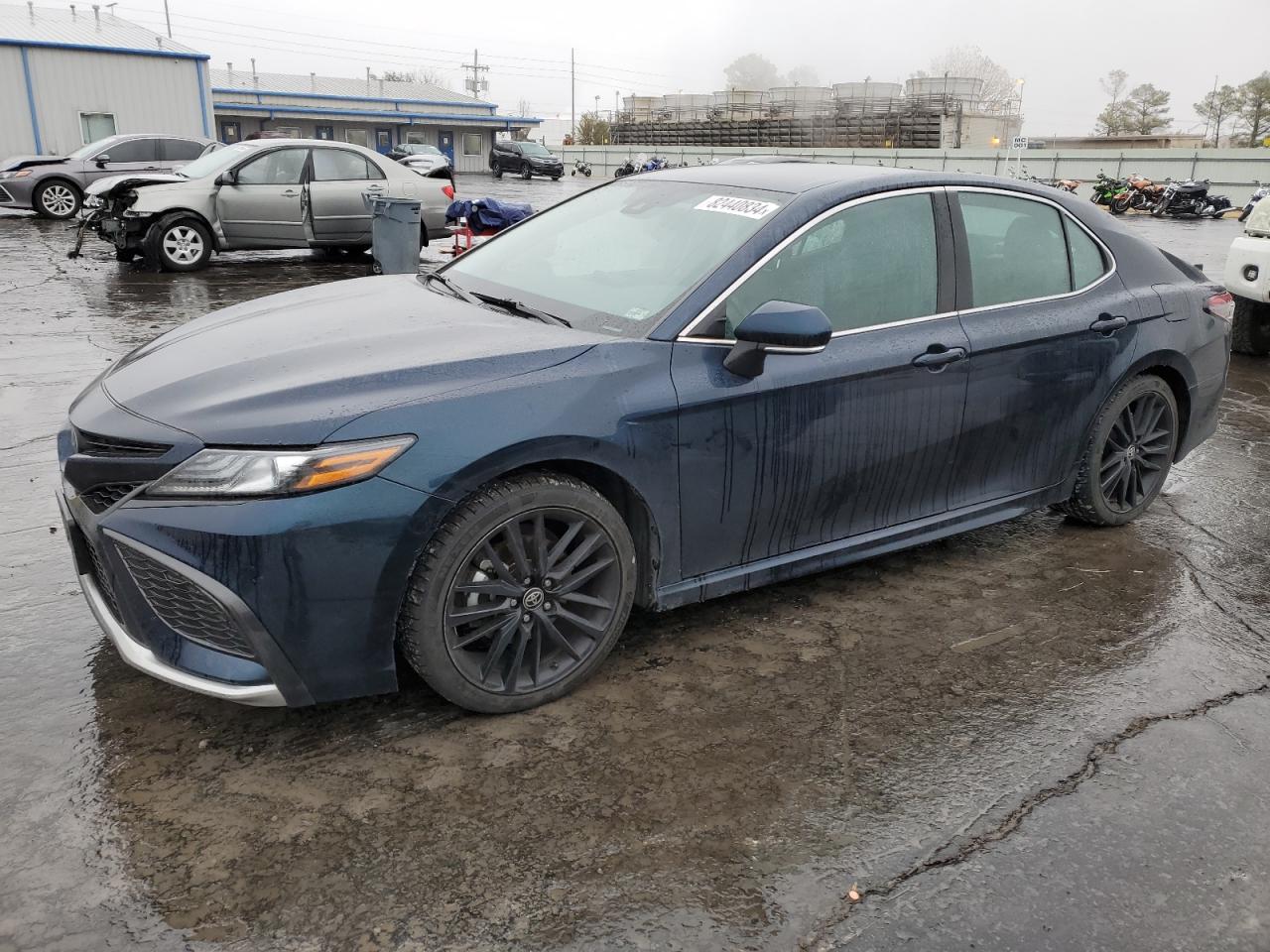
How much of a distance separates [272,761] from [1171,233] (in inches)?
986

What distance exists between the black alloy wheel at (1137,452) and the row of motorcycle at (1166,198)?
28.6m

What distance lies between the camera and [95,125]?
28797 mm

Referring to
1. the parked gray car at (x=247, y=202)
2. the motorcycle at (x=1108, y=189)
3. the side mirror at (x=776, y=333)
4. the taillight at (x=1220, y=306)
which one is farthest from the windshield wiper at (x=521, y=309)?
Answer: the motorcycle at (x=1108, y=189)

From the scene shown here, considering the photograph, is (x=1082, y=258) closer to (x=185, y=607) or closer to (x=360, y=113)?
(x=185, y=607)

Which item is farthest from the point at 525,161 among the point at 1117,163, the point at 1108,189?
the point at 1108,189

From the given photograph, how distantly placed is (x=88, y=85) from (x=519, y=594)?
103 feet

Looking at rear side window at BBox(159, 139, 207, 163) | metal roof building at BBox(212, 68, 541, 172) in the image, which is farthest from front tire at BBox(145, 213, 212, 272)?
metal roof building at BBox(212, 68, 541, 172)

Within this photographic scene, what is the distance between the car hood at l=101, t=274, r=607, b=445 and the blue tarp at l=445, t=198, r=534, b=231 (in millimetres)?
8721

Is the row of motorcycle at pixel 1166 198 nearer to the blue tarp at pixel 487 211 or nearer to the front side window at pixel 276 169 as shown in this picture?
the blue tarp at pixel 487 211

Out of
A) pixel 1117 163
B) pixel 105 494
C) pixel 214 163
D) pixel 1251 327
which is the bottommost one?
pixel 1251 327

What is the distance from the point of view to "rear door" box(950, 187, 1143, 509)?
390cm

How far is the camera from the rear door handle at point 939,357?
3660mm

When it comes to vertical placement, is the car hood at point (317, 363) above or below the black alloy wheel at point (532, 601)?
above

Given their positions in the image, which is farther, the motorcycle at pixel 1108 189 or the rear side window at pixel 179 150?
the motorcycle at pixel 1108 189
